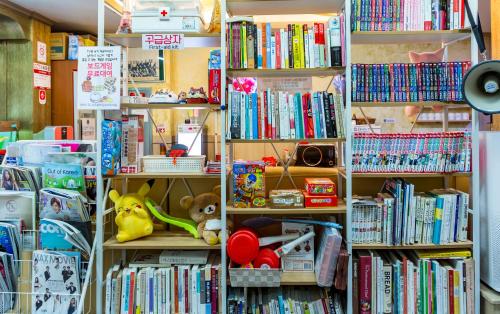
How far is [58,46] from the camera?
525cm

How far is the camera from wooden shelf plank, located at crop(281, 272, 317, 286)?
2178 mm

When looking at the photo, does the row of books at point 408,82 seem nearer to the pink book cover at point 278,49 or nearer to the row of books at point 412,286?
the pink book cover at point 278,49

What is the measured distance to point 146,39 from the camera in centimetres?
222

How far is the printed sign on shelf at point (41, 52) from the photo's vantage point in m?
4.95

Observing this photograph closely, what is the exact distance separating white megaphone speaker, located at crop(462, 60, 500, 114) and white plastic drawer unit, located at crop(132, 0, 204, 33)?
140 cm

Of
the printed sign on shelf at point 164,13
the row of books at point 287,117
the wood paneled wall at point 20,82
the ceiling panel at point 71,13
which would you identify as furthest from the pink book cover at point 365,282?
the wood paneled wall at point 20,82

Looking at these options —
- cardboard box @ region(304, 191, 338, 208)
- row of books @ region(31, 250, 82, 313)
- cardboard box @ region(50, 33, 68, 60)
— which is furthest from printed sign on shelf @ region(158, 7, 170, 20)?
cardboard box @ region(50, 33, 68, 60)

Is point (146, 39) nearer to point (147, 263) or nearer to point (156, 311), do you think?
point (147, 263)

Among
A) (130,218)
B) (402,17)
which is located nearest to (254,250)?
(130,218)

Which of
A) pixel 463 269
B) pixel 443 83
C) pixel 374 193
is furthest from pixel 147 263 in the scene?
pixel 443 83

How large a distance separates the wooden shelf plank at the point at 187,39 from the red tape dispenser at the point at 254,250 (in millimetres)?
1051

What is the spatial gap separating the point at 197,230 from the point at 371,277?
3.19ft

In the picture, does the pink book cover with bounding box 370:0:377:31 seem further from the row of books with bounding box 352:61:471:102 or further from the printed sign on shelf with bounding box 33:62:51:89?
the printed sign on shelf with bounding box 33:62:51:89

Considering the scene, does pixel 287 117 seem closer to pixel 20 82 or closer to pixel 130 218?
pixel 130 218
